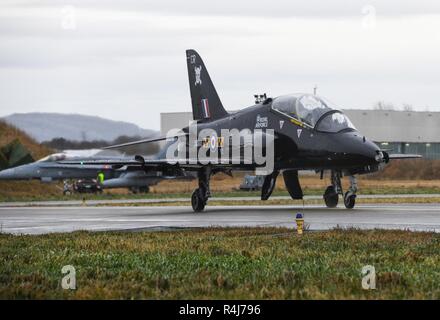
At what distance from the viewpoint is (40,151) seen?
75438 millimetres

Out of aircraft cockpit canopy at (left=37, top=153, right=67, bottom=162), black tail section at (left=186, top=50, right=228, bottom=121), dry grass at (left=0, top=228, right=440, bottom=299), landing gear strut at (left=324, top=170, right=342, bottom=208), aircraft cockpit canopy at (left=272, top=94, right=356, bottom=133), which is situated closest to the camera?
dry grass at (left=0, top=228, right=440, bottom=299)

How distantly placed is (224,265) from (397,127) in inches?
3351

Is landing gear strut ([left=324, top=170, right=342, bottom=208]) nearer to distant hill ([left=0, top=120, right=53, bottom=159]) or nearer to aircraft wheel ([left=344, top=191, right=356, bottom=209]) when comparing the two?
aircraft wheel ([left=344, top=191, right=356, bottom=209])

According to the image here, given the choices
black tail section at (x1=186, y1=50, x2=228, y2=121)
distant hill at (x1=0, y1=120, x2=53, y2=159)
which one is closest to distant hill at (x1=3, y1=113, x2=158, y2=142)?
distant hill at (x1=0, y1=120, x2=53, y2=159)

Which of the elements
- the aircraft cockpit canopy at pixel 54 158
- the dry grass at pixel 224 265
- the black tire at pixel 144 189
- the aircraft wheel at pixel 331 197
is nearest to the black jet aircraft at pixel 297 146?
the aircraft wheel at pixel 331 197

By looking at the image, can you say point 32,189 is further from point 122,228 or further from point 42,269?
point 42,269

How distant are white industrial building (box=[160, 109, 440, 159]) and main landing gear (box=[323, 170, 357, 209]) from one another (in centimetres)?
6166

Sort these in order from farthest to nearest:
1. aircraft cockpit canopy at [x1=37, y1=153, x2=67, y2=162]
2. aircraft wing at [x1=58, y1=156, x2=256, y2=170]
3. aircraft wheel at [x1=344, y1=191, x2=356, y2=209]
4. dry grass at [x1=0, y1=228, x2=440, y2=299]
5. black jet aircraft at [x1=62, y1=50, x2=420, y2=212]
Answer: aircraft cockpit canopy at [x1=37, y1=153, x2=67, y2=162]
aircraft wing at [x1=58, y1=156, x2=256, y2=170]
aircraft wheel at [x1=344, y1=191, x2=356, y2=209]
black jet aircraft at [x1=62, y1=50, x2=420, y2=212]
dry grass at [x1=0, y1=228, x2=440, y2=299]

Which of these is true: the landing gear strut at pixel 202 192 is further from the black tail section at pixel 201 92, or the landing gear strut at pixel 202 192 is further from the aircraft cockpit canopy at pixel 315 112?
the aircraft cockpit canopy at pixel 315 112

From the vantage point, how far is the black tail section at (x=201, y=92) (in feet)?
102

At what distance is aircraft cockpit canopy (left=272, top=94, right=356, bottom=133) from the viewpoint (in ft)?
83.3

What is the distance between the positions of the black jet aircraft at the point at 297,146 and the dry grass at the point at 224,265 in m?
9.00

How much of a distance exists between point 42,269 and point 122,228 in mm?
8423
